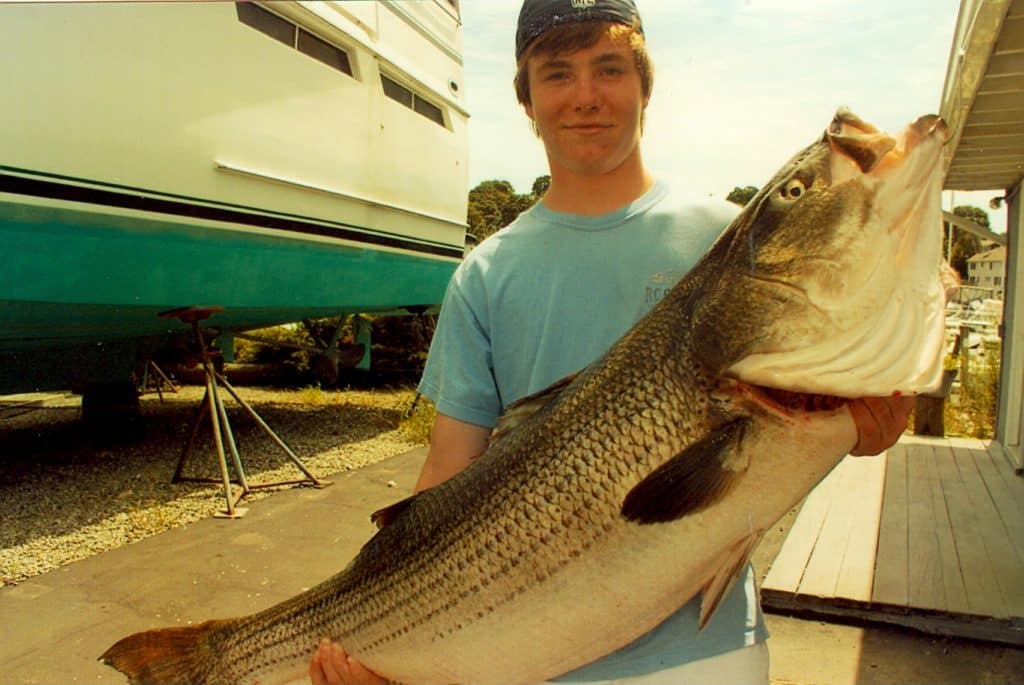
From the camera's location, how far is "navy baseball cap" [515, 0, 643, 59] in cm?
212

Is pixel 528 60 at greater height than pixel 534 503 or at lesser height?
greater

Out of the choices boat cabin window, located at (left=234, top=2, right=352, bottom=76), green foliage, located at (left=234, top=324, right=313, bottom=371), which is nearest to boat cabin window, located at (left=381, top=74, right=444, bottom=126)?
boat cabin window, located at (left=234, top=2, right=352, bottom=76)

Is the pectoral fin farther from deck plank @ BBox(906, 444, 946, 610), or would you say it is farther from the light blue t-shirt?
deck plank @ BBox(906, 444, 946, 610)

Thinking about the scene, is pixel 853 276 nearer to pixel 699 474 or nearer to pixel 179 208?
pixel 699 474

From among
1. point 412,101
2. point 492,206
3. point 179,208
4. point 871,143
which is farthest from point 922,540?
point 492,206

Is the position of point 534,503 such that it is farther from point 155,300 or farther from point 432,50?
point 432,50

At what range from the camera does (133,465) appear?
834 cm

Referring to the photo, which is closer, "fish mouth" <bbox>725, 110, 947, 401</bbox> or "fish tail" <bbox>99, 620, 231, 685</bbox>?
"fish mouth" <bbox>725, 110, 947, 401</bbox>

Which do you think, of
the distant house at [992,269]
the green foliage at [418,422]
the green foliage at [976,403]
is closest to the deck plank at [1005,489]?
the green foliage at [976,403]

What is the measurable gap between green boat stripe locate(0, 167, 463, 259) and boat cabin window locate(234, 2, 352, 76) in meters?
1.66

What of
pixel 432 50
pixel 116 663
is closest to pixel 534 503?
pixel 116 663

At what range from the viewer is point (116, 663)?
101 inches

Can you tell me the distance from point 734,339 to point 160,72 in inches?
250

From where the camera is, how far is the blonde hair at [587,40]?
83.7 inches
